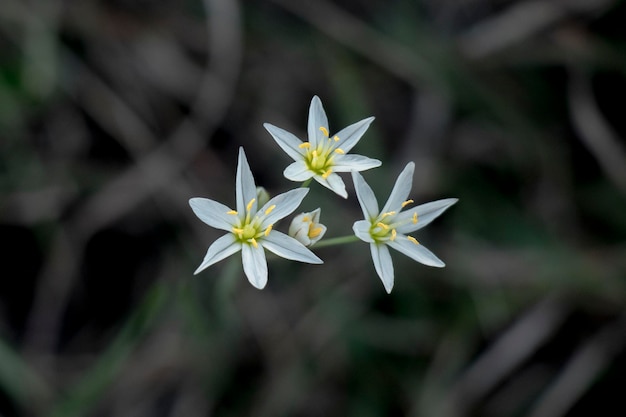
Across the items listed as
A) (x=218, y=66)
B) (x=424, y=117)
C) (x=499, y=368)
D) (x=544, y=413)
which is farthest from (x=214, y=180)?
(x=544, y=413)

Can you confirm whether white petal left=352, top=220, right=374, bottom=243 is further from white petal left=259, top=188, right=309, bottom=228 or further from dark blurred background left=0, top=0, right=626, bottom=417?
dark blurred background left=0, top=0, right=626, bottom=417

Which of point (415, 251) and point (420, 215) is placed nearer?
point (415, 251)

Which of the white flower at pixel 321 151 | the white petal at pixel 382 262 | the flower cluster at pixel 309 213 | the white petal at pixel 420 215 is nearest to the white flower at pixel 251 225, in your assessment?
the flower cluster at pixel 309 213

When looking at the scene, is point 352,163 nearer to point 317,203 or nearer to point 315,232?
point 315,232

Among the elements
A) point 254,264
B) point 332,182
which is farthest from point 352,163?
point 254,264

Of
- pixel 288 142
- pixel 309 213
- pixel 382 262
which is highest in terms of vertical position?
pixel 288 142

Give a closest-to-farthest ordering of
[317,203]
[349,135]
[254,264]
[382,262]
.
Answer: [254,264] < [382,262] < [349,135] < [317,203]

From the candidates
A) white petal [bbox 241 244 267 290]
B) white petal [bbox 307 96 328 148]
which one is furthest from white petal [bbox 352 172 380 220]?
white petal [bbox 241 244 267 290]
